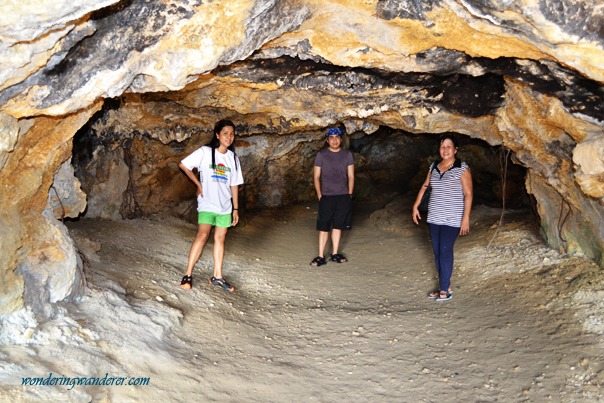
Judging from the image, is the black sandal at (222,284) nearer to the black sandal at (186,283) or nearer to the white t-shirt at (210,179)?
the black sandal at (186,283)

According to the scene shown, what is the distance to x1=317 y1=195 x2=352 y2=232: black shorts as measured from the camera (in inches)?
256

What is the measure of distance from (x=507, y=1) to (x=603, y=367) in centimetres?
255

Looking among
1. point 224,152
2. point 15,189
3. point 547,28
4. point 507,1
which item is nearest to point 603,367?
point 547,28

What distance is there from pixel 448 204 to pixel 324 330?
1.71m

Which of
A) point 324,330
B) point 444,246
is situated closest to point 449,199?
Result: point 444,246

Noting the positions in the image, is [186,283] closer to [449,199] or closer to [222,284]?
[222,284]

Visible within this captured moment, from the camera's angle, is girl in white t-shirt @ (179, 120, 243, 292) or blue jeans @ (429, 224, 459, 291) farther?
blue jeans @ (429, 224, 459, 291)

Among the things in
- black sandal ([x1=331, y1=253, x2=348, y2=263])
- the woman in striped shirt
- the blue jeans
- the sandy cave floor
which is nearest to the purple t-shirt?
black sandal ([x1=331, y1=253, x2=348, y2=263])

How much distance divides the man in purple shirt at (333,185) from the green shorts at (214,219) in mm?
1630

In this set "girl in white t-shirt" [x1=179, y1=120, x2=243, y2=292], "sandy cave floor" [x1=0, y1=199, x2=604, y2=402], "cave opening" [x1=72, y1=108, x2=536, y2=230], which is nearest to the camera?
"sandy cave floor" [x1=0, y1=199, x2=604, y2=402]

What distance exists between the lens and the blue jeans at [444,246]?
197 inches

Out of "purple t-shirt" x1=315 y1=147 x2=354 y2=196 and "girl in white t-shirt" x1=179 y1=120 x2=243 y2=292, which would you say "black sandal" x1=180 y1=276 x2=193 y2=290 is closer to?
"girl in white t-shirt" x1=179 y1=120 x2=243 y2=292

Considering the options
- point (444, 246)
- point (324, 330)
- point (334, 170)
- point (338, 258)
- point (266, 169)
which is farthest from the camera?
point (266, 169)

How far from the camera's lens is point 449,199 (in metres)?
4.99
